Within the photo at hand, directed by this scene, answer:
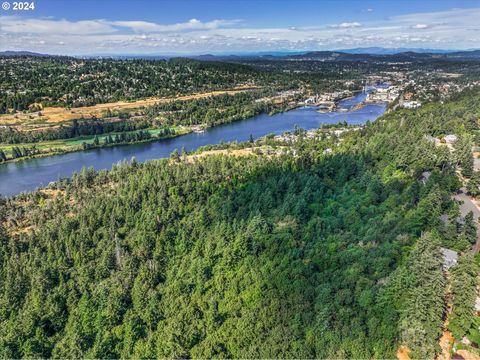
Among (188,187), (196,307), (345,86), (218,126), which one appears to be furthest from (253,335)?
(345,86)

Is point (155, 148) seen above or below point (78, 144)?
below

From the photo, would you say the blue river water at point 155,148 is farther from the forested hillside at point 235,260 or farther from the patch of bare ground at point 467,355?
the patch of bare ground at point 467,355

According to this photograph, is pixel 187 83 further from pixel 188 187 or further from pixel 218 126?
pixel 188 187

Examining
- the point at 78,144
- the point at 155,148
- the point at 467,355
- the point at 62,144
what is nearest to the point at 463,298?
the point at 467,355

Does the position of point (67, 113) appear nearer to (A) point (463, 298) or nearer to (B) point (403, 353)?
(B) point (403, 353)

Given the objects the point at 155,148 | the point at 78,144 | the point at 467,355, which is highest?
the point at 78,144
